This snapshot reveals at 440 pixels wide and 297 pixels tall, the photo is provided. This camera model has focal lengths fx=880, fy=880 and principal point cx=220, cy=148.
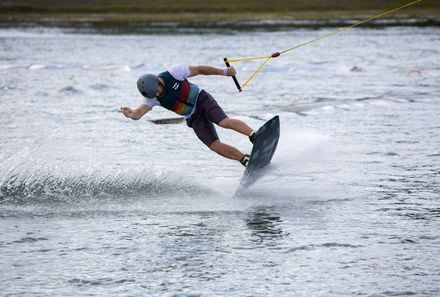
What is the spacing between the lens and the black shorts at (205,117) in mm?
12195

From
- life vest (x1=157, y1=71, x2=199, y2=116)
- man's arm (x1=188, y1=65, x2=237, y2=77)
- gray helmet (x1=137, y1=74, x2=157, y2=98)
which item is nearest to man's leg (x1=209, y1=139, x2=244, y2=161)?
life vest (x1=157, y1=71, x2=199, y2=116)

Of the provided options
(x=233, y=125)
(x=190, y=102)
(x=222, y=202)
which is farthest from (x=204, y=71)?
(x=222, y=202)

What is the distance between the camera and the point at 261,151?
1196 centimetres

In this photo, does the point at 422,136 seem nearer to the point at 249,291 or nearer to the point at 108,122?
the point at 108,122

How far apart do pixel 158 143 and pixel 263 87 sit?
36.7 ft

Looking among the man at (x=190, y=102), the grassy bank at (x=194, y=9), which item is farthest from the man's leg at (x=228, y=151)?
the grassy bank at (x=194, y=9)

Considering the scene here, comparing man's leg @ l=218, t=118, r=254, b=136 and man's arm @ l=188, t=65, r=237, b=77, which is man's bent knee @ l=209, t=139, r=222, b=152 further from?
man's arm @ l=188, t=65, r=237, b=77

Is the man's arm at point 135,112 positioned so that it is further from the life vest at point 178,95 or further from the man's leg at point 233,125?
the man's leg at point 233,125

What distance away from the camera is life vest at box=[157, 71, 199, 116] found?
1184 cm

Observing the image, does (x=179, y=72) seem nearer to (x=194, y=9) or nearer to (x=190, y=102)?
(x=190, y=102)

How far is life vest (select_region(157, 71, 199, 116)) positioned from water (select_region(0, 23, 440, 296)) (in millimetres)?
953

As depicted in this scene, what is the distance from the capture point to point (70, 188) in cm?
1207

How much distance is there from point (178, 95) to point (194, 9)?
83156 millimetres

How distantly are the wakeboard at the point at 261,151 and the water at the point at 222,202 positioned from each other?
0.22 m
